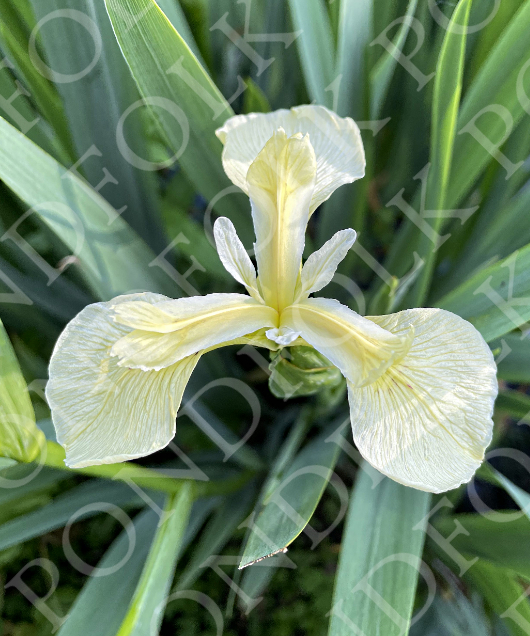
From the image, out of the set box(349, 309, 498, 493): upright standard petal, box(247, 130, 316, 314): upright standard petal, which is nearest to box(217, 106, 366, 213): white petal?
box(247, 130, 316, 314): upright standard petal

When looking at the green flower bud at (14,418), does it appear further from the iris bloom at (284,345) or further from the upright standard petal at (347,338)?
the upright standard petal at (347,338)

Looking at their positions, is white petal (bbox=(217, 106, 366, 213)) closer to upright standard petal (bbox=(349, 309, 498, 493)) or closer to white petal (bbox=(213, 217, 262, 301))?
white petal (bbox=(213, 217, 262, 301))

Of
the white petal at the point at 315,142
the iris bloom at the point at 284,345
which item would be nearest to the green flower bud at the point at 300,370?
the iris bloom at the point at 284,345

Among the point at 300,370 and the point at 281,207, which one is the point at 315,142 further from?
the point at 300,370

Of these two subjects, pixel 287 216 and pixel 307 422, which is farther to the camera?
pixel 307 422

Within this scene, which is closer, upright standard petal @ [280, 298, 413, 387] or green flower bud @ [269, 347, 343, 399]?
upright standard petal @ [280, 298, 413, 387]

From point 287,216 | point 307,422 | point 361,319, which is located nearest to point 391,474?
point 361,319

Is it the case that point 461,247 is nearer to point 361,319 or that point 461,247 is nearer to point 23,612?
point 361,319
